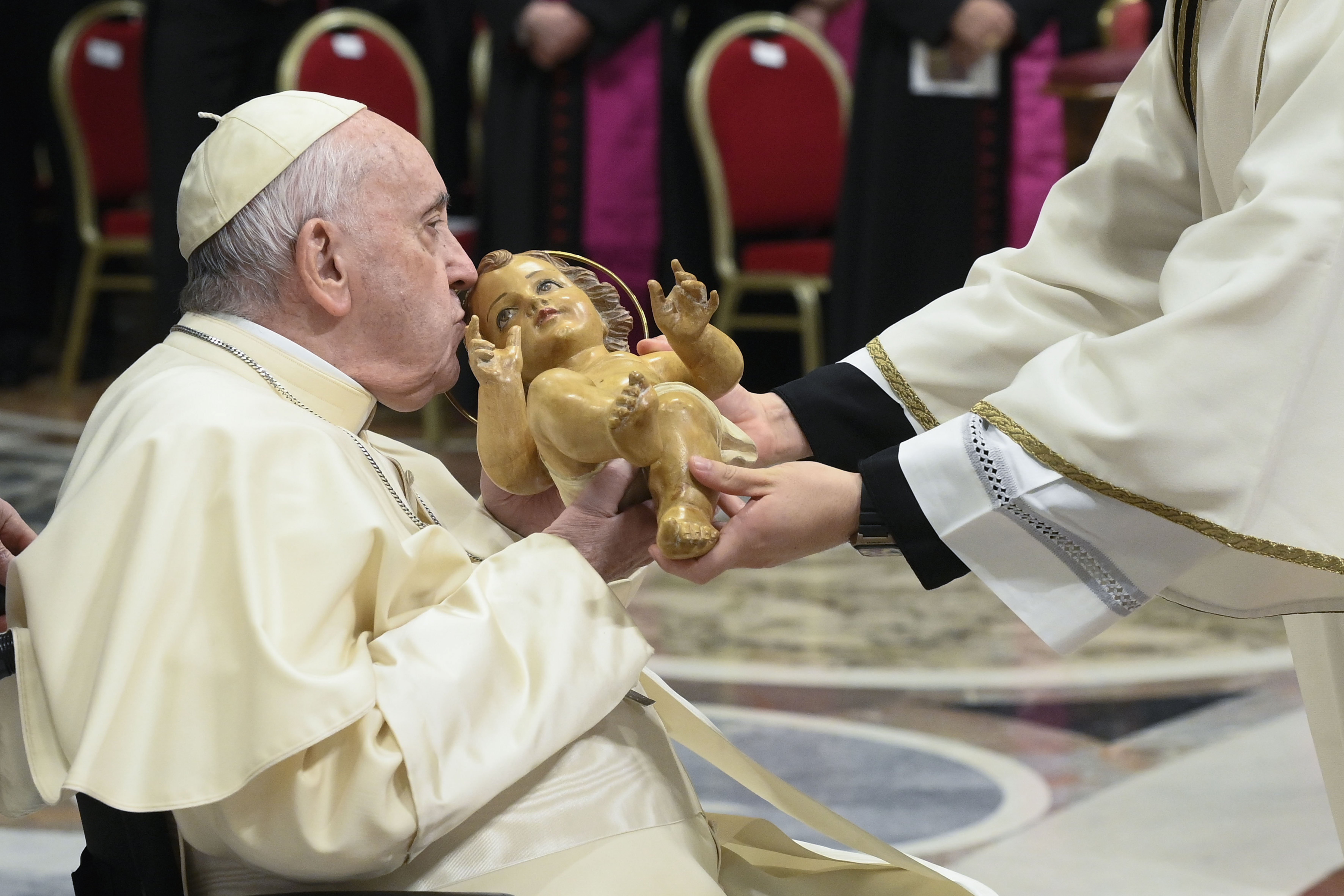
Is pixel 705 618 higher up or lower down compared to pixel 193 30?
lower down

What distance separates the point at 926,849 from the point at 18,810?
1.85 metres

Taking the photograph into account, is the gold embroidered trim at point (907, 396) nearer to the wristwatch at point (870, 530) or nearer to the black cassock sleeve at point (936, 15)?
the wristwatch at point (870, 530)

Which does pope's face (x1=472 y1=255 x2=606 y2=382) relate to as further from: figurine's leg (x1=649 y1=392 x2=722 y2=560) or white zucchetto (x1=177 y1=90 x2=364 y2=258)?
white zucchetto (x1=177 y1=90 x2=364 y2=258)

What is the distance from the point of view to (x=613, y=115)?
6824 millimetres

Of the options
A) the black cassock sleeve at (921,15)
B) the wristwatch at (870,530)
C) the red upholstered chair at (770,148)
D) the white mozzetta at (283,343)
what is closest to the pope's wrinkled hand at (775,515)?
the wristwatch at (870,530)

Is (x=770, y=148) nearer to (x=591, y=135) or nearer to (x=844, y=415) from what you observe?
(x=591, y=135)

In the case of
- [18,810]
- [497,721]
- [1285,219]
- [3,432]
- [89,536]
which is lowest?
[3,432]

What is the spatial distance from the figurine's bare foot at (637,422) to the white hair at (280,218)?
0.44 m

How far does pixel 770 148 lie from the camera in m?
6.82

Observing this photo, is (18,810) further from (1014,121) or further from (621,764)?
(1014,121)

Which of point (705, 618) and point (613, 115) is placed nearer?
point (705, 618)

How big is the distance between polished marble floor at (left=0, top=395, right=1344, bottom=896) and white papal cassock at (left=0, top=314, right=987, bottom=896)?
1.40 meters

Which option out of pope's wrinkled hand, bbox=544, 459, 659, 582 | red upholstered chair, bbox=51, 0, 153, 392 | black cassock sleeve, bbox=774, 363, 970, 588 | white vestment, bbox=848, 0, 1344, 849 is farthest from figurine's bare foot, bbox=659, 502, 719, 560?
red upholstered chair, bbox=51, 0, 153, 392

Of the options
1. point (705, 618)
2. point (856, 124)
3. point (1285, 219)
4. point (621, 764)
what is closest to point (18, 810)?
point (621, 764)
